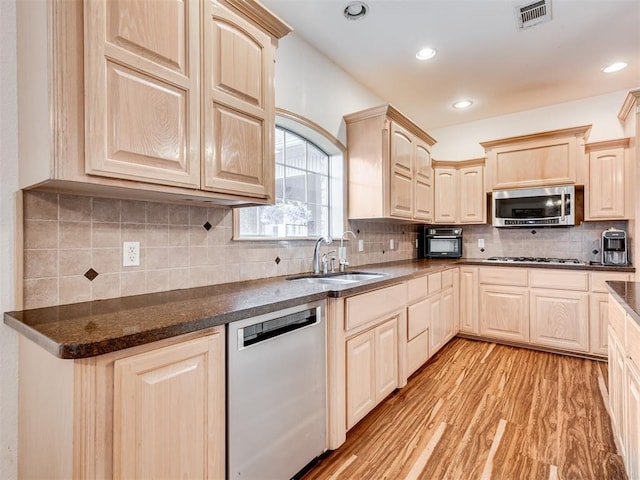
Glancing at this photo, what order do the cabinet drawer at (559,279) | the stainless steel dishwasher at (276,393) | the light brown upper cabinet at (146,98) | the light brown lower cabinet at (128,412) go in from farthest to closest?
the cabinet drawer at (559,279) < the stainless steel dishwasher at (276,393) < the light brown upper cabinet at (146,98) < the light brown lower cabinet at (128,412)

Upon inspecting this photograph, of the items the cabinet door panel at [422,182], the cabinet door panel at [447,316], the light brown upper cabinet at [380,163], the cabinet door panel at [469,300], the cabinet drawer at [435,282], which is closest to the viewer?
the light brown upper cabinet at [380,163]

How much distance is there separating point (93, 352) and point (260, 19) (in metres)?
1.72

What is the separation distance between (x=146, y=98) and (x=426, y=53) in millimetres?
2452

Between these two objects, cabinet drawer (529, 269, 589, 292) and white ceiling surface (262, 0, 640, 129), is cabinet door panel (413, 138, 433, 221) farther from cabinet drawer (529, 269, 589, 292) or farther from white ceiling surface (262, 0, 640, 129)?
cabinet drawer (529, 269, 589, 292)

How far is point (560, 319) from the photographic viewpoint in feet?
11.0

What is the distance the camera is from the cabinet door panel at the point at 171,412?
1007 mm

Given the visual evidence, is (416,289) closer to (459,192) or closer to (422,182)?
(422,182)

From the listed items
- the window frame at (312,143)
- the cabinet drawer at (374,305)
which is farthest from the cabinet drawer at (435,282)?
the window frame at (312,143)

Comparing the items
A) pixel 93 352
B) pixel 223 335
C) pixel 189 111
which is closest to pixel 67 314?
pixel 93 352

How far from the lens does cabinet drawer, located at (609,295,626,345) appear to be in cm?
157

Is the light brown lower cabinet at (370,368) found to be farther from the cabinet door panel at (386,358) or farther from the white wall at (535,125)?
the white wall at (535,125)

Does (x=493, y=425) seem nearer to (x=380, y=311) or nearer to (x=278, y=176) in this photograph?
(x=380, y=311)

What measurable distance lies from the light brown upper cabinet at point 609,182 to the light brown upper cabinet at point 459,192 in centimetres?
101

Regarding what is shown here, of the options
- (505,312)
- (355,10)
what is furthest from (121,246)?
(505,312)
